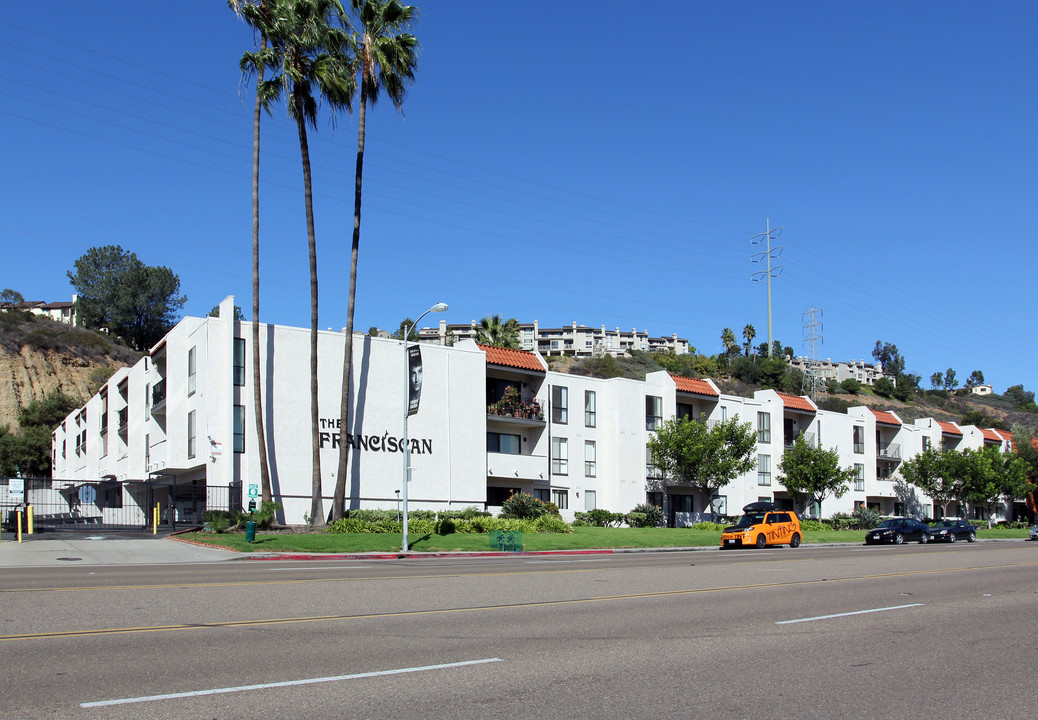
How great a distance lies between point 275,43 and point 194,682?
3606 cm

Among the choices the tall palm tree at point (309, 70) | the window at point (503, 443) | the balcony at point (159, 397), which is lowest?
the window at point (503, 443)

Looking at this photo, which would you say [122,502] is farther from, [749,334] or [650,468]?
[749,334]

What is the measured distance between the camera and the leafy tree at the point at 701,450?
53625mm

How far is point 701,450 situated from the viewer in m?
53.5

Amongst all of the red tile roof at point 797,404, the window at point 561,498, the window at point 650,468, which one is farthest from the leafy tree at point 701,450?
the red tile roof at point 797,404

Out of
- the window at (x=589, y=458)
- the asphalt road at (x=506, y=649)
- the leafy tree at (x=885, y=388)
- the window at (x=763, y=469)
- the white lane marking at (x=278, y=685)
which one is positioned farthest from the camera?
the leafy tree at (x=885, y=388)

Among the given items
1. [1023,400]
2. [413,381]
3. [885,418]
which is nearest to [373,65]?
[413,381]

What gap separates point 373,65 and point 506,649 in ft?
113

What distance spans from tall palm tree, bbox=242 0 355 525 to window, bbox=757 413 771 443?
3584cm

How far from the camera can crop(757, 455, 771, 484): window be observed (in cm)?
6402

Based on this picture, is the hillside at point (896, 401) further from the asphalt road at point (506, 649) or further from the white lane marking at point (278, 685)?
the white lane marking at point (278, 685)

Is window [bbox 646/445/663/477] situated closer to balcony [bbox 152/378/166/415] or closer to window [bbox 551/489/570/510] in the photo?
window [bbox 551/489/570/510]

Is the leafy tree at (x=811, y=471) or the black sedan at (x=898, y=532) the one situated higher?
the leafy tree at (x=811, y=471)

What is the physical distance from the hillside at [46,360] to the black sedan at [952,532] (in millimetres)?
82073
